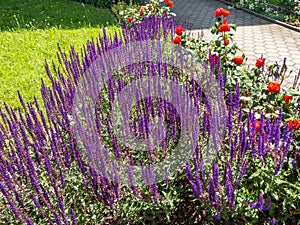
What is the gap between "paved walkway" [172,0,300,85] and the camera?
6.15 metres

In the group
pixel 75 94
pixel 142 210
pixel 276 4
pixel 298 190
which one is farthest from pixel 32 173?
pixel 276 4

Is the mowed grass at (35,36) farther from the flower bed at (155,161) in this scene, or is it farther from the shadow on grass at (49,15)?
the flower bed at (155,161)

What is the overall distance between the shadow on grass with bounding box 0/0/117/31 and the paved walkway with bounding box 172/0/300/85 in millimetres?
2898

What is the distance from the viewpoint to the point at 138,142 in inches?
94.0

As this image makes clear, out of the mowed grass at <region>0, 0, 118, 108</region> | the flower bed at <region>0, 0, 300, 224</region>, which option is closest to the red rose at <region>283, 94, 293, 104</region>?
the flower bed at <region>0, 0, 300, 224</region>

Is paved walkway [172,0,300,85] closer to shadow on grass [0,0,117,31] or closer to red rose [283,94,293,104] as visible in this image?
red rose [283,94,293,104]

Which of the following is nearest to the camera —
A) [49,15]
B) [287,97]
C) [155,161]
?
[155,161]

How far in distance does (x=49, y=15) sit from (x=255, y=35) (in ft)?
20.6

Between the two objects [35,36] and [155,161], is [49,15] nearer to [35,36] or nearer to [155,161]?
[35,36]

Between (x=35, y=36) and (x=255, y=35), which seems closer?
(x=35, y=36)

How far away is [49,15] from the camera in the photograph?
9.27 metres

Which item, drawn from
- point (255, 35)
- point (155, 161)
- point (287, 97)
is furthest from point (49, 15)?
point (287, 97)

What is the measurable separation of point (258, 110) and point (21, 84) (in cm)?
401

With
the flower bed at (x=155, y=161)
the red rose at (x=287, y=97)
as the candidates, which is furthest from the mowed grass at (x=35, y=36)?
the red rose at (x=287, y=97)
